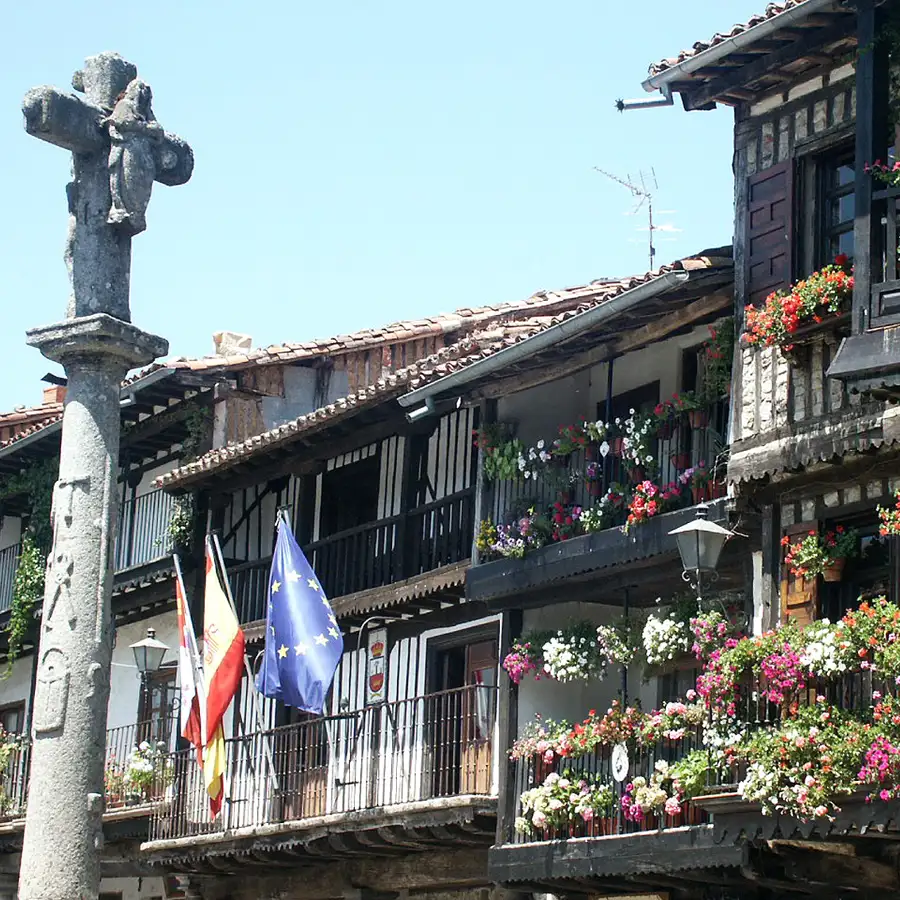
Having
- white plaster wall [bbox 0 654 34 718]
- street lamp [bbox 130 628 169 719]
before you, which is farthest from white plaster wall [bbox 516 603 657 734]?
white plaster wall [bbox 0 654 34 718]

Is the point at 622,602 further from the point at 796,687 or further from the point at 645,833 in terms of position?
the point at 796,687

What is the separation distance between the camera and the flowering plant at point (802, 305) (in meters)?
16.1

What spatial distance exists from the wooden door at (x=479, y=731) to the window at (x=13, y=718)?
1160cm

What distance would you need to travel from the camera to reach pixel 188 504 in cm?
2638

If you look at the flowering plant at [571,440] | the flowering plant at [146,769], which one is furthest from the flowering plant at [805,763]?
the flowering plant at [146,769]

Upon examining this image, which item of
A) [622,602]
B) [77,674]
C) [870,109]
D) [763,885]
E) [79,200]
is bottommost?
[763,885]

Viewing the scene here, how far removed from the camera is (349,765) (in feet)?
71.8

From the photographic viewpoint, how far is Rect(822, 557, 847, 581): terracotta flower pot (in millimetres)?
16531

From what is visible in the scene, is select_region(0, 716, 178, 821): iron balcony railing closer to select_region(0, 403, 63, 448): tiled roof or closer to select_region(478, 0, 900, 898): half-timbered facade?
select_region(0, 403, 63, 448): tiled roof

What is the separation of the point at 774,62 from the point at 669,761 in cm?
606

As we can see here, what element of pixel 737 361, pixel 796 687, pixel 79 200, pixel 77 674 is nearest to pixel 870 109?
pixel 737 361

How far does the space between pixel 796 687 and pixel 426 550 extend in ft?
23.7

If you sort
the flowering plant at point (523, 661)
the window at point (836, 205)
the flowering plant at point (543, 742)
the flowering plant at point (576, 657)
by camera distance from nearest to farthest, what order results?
1. the window at point (836, 205)
2. the flowering plant at point (543, 742)
3. the flowering plant at point (576, 657)
4. the flowering plant at point (523, 661)

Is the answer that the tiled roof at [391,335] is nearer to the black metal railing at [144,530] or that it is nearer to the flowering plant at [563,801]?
the black metal railing at [144,530]
